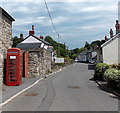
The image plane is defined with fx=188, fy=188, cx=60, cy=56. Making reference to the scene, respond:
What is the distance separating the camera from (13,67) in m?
12.7

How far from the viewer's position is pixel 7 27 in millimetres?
13359

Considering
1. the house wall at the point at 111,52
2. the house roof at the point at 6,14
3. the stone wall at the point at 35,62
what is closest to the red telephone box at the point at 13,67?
the house roof at the point at 6,14

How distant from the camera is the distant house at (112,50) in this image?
33688 millimetres

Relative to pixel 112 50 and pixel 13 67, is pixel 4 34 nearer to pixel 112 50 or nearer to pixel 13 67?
pixel 13 67

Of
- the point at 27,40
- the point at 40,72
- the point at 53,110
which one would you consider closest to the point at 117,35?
the point at 40,72

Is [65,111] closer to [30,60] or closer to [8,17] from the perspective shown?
[8,17]

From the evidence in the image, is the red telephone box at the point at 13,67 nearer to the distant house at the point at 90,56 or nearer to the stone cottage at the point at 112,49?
the stone cottage at the point at 112,49

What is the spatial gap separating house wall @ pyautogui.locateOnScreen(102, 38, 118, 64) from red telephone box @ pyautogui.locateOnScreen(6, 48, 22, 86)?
79.7 feet

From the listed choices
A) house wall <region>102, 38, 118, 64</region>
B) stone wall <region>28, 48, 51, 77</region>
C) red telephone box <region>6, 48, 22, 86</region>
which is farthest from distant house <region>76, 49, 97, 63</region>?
red telephone box <region>6, 48, 22, 86</region>

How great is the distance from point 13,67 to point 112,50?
24917 millimetres

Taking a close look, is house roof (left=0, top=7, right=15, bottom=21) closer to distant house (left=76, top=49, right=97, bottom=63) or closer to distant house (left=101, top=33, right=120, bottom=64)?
distant house (left=101, top=33, right=120, bottom=64)

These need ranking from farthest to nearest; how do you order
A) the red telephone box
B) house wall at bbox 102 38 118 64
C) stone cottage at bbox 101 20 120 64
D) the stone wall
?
house wall at bbox 102 38 118 64
stone cottage at bbox 101 20 120 64
the stone wall
the red telephone box

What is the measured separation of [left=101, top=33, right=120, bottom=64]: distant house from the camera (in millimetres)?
33688

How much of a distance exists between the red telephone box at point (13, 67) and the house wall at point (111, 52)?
24281mm
